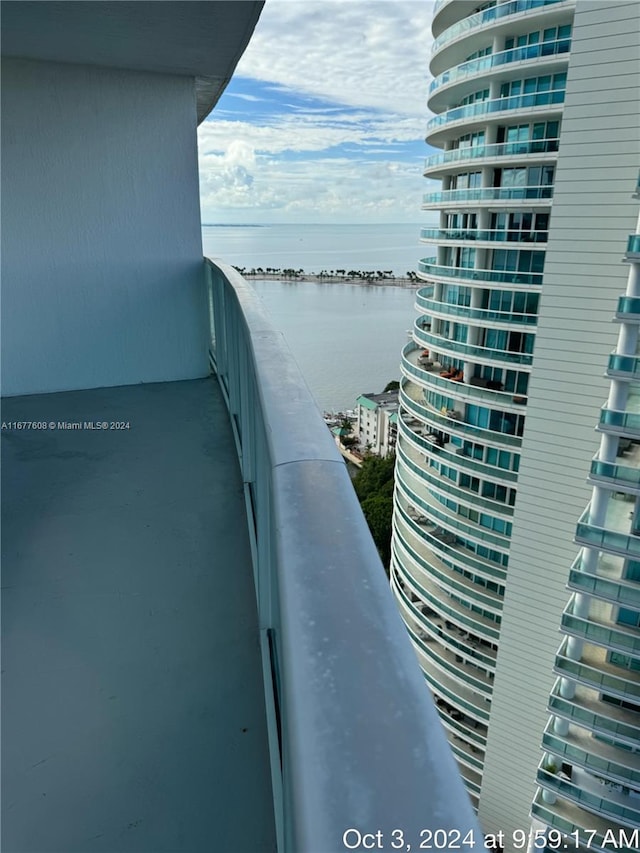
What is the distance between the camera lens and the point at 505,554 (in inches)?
473

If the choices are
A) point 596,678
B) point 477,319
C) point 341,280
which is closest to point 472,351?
point 477,319

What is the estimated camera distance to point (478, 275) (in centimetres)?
1250

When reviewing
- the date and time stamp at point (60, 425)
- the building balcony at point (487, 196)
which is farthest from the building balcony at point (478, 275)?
the date and time stamp at point (60, 425)

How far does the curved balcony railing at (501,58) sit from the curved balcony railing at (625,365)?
6508mm

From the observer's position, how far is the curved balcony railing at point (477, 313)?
11.7 m

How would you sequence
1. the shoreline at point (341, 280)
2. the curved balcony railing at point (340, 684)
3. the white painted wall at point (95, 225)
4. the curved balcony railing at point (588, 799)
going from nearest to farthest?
1. the curved balcony railing at point (340, 684)
2. the white painted wall at point (95, 225)
3. the curved balcony railing at point (588, 799)
4. the shoreline at point (341, 280)

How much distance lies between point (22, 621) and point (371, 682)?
153cm

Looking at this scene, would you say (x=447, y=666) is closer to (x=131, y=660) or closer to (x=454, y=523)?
(x=454, y=523)

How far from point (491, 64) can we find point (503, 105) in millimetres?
811

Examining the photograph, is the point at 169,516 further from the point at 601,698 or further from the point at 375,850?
the point at 601,698

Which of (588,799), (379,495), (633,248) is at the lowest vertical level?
(379,495)

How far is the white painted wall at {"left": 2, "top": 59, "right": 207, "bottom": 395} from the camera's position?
3.37m

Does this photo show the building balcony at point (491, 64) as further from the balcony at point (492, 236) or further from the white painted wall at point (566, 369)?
the balcony at point (492, 236)

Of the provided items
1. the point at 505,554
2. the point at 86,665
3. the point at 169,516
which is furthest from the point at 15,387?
the point at 505,554
